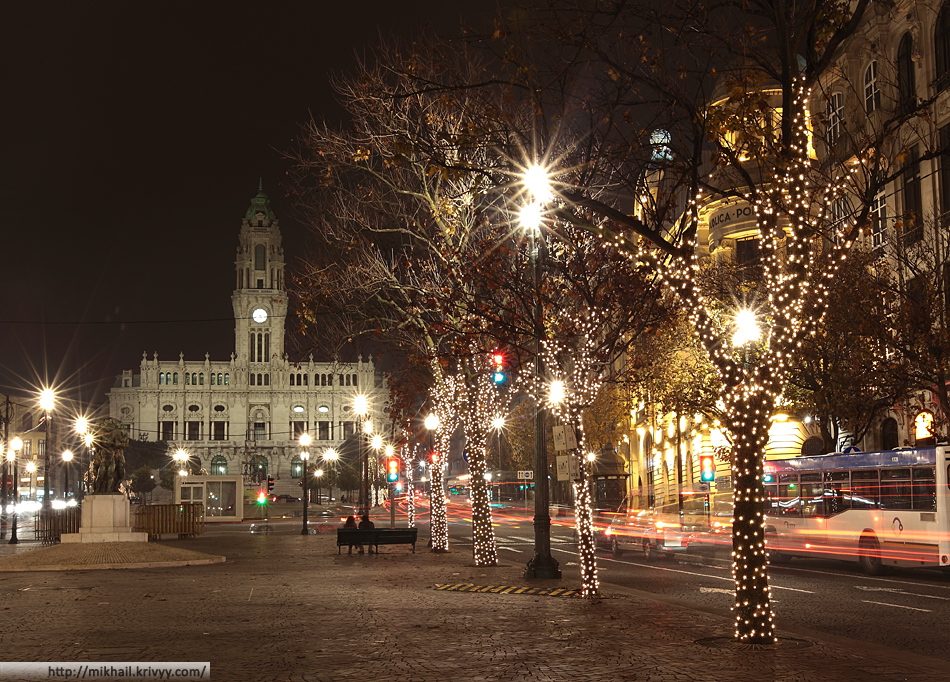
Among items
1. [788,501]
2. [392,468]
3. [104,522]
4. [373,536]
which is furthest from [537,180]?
[392,468]

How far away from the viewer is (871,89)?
119ft

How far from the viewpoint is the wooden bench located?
98.1ft

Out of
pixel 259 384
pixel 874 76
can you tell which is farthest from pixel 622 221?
pixel 259 384

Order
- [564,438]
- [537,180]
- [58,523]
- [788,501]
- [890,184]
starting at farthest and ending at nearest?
[58,523] → [890,184] → [788,501] → [564,438] → [537,180]

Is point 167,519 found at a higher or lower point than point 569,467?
lower

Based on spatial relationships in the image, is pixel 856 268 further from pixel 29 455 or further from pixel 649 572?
pixel 29 455

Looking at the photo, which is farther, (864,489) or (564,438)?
(864,489)

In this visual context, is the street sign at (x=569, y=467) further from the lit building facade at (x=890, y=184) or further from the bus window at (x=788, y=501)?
the bus window at (x=788, y=501)

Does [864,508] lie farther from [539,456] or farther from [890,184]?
[890,184]

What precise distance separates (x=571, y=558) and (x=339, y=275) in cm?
1018

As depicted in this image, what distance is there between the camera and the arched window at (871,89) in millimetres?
35366

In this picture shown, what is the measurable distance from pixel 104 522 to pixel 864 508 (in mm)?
21769

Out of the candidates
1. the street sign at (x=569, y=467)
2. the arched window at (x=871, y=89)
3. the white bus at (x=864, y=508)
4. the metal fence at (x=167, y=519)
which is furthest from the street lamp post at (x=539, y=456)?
A: the metal fence at (x=167, y=519)

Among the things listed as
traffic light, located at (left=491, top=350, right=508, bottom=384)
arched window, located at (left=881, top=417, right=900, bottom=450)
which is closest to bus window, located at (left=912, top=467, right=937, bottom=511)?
traffic light, located at (left=491, top=350, right=508, bottom=384)
